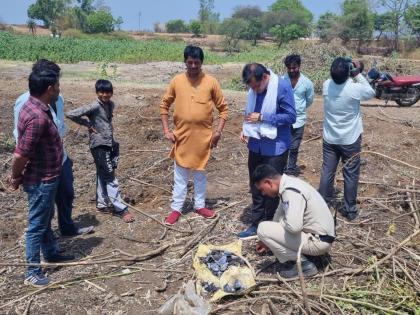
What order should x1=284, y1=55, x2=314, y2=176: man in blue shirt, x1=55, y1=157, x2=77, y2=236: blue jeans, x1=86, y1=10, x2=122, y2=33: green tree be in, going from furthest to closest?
x1=86, y1=10, x2=122, y2=33: green tree
x1=284, y1=55, x2=314, y2=176: man in blue shirt
x1=55, y1=157, x2=77, y2=236: blue jeans

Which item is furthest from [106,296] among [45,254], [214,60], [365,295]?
[214,60]

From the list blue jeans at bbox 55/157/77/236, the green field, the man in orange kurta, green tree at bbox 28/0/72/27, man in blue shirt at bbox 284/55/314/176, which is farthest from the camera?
green tree at bbox 28/0/72/27

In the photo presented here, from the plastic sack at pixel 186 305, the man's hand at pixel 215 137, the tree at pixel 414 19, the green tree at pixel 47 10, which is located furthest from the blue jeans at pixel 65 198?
the green tree at pixel 47 10

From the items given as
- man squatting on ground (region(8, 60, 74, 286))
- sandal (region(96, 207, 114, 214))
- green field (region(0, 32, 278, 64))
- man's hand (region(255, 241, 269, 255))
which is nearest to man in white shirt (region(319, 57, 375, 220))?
man's hand (region(255, 241, 269, 255))

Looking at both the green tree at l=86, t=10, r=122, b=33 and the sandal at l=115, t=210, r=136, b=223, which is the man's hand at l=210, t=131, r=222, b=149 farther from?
the green tree at l=86, t=10, r=122, b=33

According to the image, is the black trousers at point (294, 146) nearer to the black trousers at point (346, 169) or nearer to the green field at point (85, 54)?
the black trousers at point (346, 169)

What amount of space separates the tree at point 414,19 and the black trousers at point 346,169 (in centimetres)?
3522

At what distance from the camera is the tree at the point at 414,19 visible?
35719mm

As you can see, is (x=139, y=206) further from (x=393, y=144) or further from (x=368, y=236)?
(x=393, y=144)

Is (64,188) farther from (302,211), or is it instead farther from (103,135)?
(302,211)

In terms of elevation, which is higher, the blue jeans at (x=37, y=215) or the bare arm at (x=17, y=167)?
the bare arm at (x=17, y=167)

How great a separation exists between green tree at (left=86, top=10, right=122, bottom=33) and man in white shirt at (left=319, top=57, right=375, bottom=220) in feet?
202

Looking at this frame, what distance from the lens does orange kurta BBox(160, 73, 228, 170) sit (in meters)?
4.41

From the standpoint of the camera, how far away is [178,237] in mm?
4402
